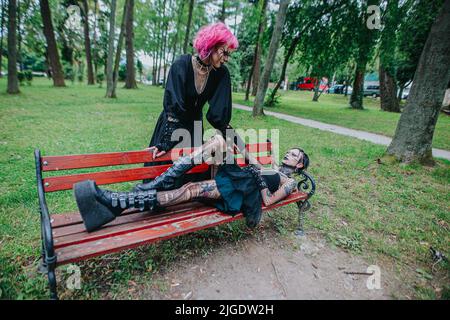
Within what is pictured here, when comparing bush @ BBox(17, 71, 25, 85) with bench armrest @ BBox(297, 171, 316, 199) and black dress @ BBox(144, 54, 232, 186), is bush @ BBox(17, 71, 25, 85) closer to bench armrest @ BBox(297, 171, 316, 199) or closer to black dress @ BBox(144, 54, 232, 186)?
black dress @ BBox(144, 54, 232, 186)

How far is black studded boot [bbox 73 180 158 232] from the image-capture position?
1837 millimetres

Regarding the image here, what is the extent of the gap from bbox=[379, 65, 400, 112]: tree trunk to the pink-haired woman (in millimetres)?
17654

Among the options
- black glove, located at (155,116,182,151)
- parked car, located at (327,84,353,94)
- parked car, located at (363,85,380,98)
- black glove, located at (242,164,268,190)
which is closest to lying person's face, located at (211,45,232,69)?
black glove, located at (155,116,182,151)

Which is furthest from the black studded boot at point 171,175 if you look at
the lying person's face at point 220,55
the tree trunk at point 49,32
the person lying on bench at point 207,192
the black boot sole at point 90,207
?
the tree trunk at point 49,32

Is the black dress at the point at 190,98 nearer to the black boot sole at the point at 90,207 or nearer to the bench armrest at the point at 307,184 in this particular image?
the black boot sole at the point at 90,207

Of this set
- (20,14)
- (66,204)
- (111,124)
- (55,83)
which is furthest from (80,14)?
(66,204)

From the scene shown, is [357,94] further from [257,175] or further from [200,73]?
[200,73]

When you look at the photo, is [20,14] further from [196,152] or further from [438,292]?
[438,292]

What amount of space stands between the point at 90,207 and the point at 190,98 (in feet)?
4.57

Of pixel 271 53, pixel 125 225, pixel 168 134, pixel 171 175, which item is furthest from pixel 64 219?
pixel 271 53

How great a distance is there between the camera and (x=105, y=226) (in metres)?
2.02

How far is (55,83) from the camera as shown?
795 inches

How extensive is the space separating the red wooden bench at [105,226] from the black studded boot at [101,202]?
4.1 inches

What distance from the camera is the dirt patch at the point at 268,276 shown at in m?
2.09
